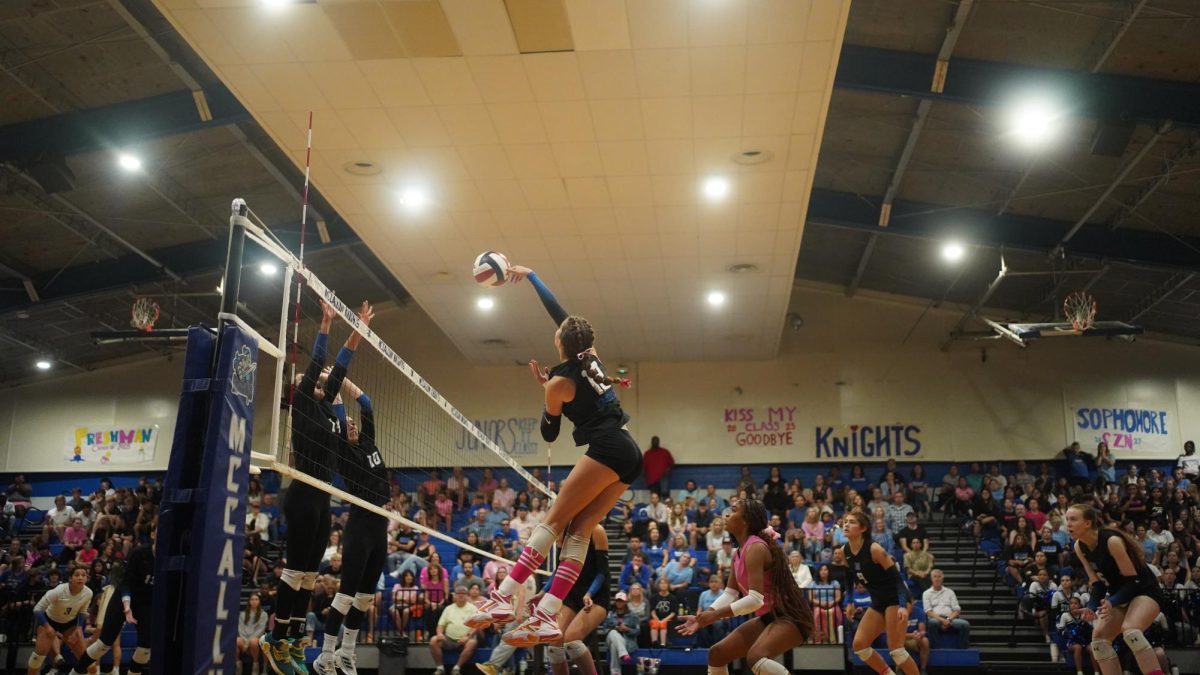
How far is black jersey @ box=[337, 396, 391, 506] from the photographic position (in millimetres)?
7824

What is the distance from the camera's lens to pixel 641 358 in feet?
82.2

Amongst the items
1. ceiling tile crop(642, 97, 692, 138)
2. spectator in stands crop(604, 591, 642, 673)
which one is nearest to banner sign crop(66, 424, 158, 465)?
spectator in stands crop(604, 591, 642, 673)

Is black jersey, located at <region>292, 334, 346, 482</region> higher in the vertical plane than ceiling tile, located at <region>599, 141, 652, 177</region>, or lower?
lower

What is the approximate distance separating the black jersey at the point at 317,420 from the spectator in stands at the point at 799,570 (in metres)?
10.4

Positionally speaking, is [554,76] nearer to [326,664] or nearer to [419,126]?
[419,126]

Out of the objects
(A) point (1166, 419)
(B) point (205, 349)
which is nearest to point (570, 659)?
(B) point (205, 349)

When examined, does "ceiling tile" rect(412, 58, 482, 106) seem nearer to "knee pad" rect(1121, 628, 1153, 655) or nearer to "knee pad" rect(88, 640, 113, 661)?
"knee pad" rect(88, 640, 113, 661)

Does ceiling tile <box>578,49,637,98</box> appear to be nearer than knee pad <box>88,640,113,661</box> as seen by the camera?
No

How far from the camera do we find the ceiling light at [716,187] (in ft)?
44.8

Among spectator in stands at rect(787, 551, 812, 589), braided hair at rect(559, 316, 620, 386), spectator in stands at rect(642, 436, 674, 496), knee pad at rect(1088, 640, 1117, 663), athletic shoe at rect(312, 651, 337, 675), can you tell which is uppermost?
spectator in stands at rect(642, 436, 674, 496)

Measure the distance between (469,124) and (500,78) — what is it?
1223 millimetres

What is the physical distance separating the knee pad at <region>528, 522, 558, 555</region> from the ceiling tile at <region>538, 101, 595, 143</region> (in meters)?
6.71

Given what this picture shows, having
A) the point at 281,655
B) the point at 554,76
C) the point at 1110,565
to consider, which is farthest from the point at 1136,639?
the point at 554,76

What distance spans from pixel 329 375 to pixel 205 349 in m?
2.52
